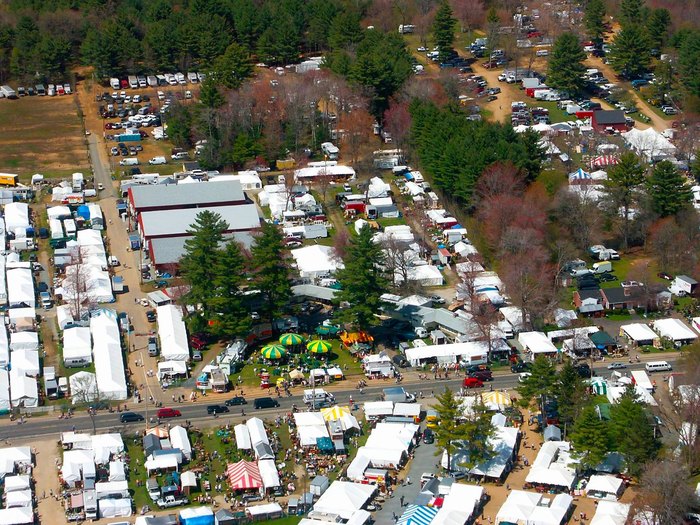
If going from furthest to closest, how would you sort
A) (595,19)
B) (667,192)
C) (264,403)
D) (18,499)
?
(595,19) < (667,192) < (264,403) < (18,499)

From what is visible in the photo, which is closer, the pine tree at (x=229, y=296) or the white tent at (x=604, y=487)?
the white tent at (x=604, y=487)

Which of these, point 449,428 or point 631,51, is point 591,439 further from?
point 631,51

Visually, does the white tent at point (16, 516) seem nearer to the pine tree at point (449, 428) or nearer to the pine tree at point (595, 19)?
the pine tree at point (449, 428)

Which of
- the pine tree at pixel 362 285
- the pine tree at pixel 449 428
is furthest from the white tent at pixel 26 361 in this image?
the pine tree at pixel 449 428

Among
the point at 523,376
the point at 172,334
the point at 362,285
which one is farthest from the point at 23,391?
the point at 523,376

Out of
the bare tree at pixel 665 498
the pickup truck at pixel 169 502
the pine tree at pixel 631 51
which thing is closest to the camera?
the bare tree at pixel 665 498

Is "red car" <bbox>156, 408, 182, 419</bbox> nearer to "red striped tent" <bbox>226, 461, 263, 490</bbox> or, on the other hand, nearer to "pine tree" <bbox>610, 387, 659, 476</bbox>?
"red striped tent" <bbox>226, 461, 263, 490</bbox>

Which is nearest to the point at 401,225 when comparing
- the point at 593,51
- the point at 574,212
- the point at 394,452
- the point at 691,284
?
the point at 574,212
